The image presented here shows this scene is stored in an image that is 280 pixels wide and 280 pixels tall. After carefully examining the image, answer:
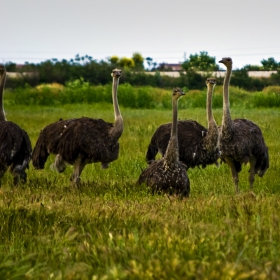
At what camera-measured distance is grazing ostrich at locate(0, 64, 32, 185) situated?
1013cm

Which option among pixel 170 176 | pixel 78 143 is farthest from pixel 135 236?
pixel 78 143

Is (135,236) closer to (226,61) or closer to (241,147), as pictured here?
(241,147)

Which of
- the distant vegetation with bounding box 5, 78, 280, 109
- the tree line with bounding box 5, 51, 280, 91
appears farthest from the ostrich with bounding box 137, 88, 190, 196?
the tree line with bounding box 5, 51, 280, 91

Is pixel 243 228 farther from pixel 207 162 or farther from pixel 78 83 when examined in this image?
pixel 78 83

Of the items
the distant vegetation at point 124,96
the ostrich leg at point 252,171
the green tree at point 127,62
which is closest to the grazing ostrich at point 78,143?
the ostrich leg at point 252,171

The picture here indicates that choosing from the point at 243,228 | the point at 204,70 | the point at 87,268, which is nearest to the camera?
the point at 87,268

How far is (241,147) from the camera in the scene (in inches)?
446

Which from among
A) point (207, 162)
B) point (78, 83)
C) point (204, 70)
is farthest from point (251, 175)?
point (204, 70)

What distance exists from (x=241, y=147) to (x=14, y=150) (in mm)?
3096

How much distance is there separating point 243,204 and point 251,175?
4.49 meters

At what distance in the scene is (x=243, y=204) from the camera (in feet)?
23.5

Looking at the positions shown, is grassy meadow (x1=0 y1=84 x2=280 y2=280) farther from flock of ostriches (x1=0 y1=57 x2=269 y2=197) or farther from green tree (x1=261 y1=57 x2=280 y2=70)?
green tree (x1=261 y1=57 x2=280 y2=70)

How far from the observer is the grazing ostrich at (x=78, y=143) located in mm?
10945

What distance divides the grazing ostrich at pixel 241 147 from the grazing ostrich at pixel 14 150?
277cm
